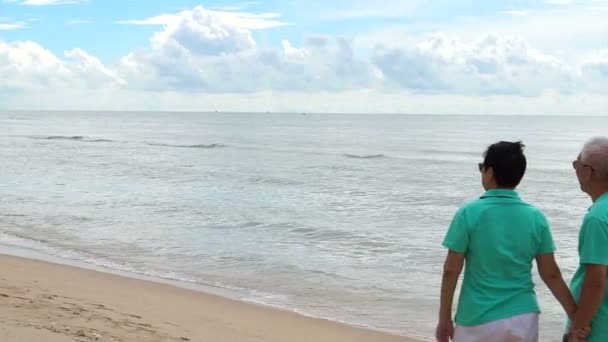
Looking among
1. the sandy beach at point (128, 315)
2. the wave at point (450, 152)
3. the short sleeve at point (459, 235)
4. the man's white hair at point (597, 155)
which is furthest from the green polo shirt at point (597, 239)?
the wave at point (450, 152)

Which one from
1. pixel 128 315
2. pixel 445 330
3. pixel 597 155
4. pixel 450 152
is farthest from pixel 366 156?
pixel 597 155

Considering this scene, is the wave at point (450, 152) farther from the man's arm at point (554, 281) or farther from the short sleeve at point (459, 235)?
the short sleeve at point (459, 235)

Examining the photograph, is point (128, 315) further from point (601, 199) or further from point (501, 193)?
point (601, 199)

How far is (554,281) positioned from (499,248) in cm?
32

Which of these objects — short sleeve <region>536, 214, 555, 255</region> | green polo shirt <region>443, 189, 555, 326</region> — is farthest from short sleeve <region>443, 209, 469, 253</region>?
short sleeve <region>536, 214, 555, 255</region>

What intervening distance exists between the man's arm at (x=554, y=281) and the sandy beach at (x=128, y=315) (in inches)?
151

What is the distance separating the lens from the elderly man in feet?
8.95

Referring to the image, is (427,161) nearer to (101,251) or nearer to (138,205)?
(138,205)

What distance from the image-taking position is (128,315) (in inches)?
277

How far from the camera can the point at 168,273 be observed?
10.7 m

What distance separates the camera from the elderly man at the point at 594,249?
2729 mm

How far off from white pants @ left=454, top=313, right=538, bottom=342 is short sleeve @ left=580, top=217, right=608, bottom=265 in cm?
42

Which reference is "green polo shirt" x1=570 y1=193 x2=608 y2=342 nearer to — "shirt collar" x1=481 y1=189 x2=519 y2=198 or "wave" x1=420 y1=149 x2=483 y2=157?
"shirt collar" x1=481 y1=189 x2=519 y2=198

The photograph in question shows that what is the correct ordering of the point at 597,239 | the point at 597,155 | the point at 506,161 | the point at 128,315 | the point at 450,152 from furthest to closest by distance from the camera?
the point at 450,152, the point at 128,315, the point at 506,161, the point at 597,155, the point at 597,239
